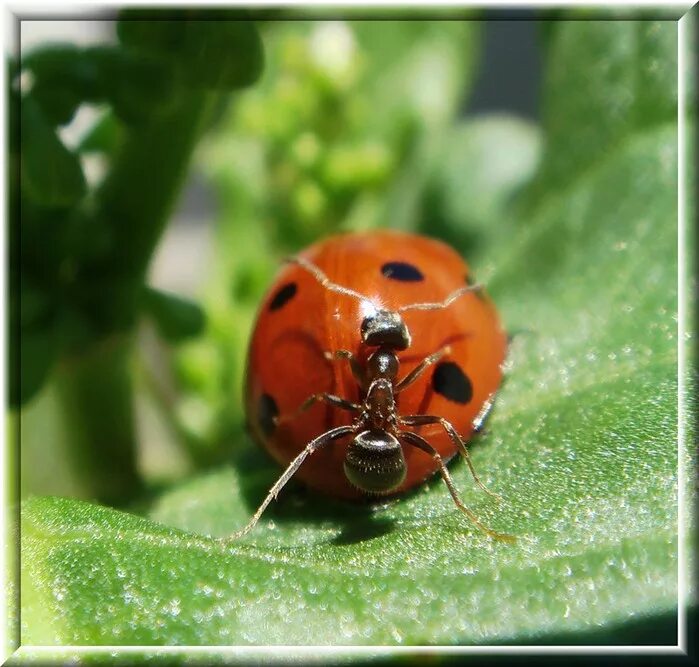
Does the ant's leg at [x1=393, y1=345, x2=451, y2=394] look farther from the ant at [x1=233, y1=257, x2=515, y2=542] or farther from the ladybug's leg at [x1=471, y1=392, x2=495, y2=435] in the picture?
the ladybug's leg at [x1=471, y1=392, x2=495, y2=435]

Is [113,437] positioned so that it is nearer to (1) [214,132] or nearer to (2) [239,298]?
(2) [239,298]

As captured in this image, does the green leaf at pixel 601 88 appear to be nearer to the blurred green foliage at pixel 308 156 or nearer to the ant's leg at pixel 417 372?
the blurred green foliage at pixel 308 156

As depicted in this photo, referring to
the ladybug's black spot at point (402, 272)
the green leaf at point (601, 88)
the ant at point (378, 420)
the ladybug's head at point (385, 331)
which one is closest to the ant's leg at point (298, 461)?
the ant at point (378, 420)

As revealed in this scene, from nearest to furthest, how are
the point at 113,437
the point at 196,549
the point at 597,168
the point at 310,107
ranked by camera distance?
1. the point at 196,549
2. the point at 113,437
3. the point at 597,168
4. the point at 310,107

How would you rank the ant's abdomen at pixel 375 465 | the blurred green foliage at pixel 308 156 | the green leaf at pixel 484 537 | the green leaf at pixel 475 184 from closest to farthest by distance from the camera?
the green leaf at pixel 484 537, the ant's abdomen at pixel 375 465, the blurred green foliage at pixel 308 156, the green leaf at pixel 475 184

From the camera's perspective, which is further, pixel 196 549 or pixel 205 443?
pixel 205 443

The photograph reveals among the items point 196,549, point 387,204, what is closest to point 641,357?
point 196,549

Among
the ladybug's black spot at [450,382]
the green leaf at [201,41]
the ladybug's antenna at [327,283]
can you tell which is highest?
the green leaf at [201,41]
